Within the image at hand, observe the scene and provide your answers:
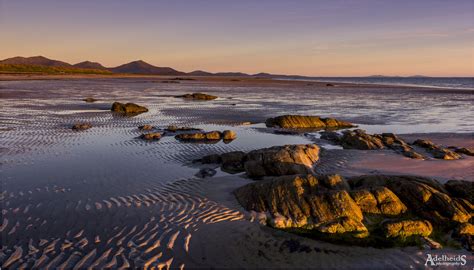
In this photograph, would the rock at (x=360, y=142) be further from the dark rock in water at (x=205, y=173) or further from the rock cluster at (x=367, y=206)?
the dark rock in water at (x=205, y=173)

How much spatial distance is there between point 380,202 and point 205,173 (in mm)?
5798

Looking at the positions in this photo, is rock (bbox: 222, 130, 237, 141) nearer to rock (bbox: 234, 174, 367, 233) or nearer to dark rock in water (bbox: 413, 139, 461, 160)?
rock (bbox: 234, 174, 367, 233)

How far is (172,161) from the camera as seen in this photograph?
1395 centimetres

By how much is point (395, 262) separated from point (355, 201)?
1861 millimetres

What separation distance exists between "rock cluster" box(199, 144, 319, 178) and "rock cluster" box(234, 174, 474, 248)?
2275mm

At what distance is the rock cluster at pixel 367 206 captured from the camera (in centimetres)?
791

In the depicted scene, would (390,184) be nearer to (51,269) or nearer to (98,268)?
(98,268)

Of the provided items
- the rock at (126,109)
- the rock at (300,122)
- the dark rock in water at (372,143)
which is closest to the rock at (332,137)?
the dark rock in water at (372,143)

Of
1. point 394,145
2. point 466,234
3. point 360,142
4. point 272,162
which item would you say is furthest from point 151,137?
point 466,234

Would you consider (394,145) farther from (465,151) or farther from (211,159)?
(211,159)

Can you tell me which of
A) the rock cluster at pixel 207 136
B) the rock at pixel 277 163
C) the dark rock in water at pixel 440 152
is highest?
the rock at pixel 277 163

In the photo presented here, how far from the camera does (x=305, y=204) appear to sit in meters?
8.66

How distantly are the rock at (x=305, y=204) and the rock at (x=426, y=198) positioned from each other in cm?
138

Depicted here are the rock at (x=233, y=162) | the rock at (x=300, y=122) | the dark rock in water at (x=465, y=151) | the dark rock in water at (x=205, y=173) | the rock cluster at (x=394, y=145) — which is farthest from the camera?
the rock at (x=300, y=122)
